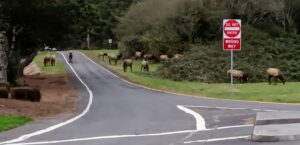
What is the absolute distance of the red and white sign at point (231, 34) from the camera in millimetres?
31156

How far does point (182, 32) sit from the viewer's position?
7075cm

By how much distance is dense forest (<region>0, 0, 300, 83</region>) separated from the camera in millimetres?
46188

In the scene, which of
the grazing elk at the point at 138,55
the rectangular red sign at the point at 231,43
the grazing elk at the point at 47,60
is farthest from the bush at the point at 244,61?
the grazing elk at the point at 47,60

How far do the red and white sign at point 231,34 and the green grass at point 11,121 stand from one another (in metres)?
13.8

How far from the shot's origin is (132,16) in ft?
288

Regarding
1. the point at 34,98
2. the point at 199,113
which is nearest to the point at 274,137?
the point at 199,113

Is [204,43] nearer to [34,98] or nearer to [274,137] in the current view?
[34,98]

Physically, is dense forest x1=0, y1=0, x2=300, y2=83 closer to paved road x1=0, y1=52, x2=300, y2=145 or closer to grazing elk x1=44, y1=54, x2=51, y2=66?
grazing elk x1=44, y1=54, x2=51, y2=66

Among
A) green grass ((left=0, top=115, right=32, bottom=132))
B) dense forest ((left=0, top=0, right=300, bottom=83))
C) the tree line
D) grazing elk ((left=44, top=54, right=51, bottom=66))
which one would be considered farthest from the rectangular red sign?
grazing elk ((left=44, top=54, right=51, bottom=66))

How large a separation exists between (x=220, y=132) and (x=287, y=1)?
55.8 metres

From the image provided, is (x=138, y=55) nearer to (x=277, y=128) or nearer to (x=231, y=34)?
(x=231, y=34)

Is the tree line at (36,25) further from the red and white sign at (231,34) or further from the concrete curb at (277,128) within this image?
the concrete curb at (277,128)

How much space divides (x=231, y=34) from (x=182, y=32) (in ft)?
129

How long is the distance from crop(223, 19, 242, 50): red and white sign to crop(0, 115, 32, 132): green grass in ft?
45.4
